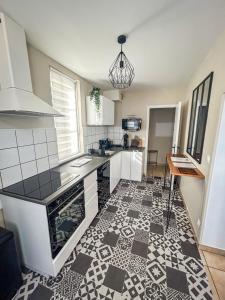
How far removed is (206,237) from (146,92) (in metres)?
3.20

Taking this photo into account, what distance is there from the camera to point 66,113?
7.52 feet

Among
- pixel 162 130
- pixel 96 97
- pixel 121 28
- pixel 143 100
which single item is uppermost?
pixel 121 28

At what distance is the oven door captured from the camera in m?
1.19

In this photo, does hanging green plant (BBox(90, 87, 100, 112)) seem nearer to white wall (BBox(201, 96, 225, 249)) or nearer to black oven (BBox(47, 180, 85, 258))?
black oven (BBox(47, 180, 85, 258))

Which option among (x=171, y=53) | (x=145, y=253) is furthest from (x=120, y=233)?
(x=171, y=53)

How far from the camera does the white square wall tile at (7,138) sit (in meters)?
1.27

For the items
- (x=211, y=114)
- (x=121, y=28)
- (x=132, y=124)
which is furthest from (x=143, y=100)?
(x=121, y=28)

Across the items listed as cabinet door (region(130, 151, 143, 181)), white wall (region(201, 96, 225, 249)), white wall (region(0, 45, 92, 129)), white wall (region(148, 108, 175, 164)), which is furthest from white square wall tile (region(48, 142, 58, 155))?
white wall (region(148, 108, 175, 164))

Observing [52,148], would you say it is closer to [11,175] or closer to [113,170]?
[11,175]

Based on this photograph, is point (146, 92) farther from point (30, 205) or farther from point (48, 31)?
point (30, 205)

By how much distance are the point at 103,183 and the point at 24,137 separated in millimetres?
1351

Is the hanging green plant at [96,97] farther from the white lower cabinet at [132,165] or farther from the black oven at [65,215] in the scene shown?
the black oven at [65,215]

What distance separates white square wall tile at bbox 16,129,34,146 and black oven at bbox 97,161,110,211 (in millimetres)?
1027

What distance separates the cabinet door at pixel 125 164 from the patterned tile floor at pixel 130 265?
1.26 meters
